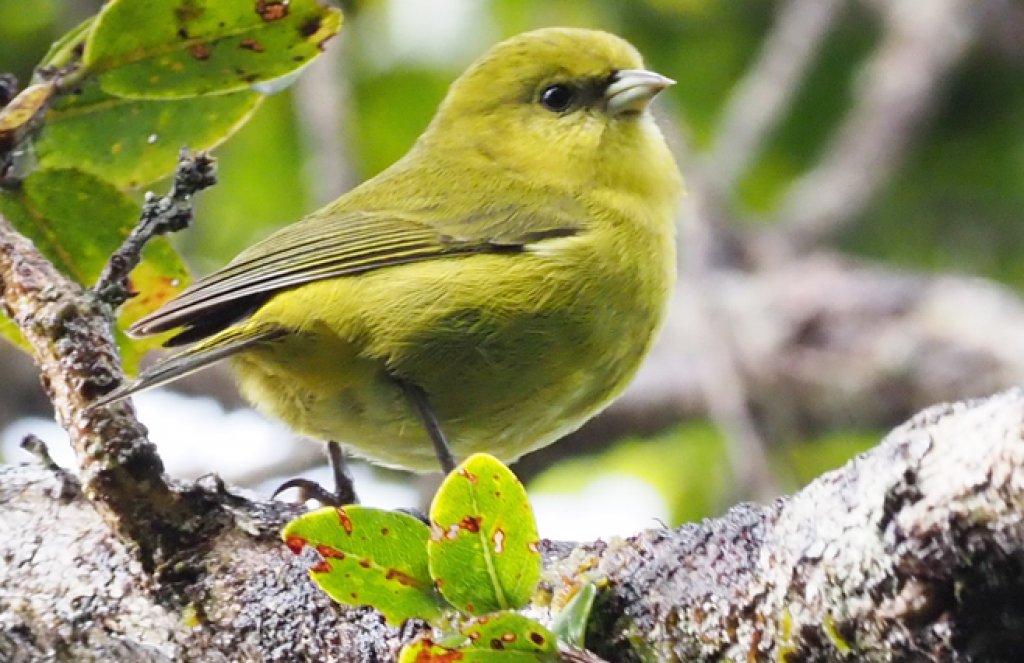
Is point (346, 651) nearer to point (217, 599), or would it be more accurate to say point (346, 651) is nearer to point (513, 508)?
point (217, 599)

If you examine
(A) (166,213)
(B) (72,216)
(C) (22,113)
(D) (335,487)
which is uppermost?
(C) (22,113)

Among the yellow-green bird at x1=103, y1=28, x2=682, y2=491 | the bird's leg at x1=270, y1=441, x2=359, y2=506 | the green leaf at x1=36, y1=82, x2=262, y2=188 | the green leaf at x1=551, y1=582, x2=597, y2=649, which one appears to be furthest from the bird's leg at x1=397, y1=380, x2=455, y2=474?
the green leaf at x1=551, y1=582, x2=597, y2=649

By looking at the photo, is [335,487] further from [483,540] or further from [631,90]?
[483,540]

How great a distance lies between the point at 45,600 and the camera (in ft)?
7.48

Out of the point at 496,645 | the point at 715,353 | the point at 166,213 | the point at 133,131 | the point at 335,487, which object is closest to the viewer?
the point at 496,645

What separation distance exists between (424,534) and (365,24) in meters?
4.33

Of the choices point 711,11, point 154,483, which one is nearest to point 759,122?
point 711,11

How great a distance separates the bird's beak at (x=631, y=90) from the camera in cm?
380

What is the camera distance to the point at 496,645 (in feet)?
5.78

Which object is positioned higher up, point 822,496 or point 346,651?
point 822,496

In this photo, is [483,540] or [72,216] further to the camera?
[72,216]

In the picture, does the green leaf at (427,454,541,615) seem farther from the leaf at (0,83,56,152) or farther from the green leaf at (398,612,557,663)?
the leaf at (0,83,56,152)

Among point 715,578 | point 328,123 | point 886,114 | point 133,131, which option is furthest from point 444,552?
point 886,114

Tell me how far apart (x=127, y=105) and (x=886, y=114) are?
3.61 meters
